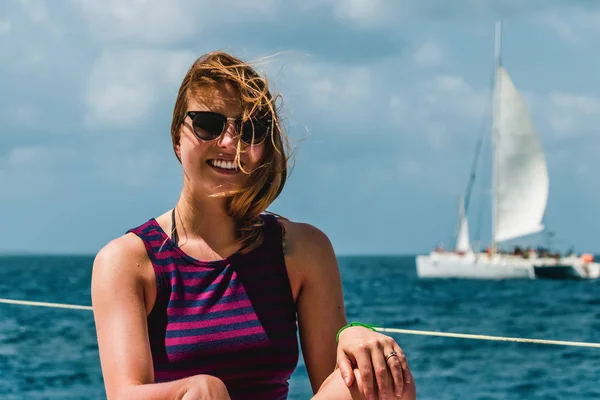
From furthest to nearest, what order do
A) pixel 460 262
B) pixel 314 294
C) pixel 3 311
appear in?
pixel 460 262, pixel 3 311, pixel 314 294

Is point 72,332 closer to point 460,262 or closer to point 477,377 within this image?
point 477,377

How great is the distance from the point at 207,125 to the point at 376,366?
0.64 meters

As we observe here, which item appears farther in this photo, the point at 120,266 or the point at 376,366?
the point at 120,266

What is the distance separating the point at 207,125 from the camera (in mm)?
2021

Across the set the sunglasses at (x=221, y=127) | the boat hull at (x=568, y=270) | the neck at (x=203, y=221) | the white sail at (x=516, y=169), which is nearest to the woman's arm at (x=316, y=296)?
the neck at (x=203, y=221)

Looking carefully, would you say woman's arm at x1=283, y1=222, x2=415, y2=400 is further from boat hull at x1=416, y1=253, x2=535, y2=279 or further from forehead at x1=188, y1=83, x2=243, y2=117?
boat hull at x1=416, y1=253, x2=535, y2=279

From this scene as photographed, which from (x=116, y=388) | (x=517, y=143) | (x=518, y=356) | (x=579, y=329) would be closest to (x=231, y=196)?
(x=116, y=388)

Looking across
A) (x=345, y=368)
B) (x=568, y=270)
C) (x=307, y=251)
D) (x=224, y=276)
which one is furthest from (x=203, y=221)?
→ (x=568, y=270)

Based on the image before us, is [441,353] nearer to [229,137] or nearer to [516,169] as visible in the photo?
[229,137]

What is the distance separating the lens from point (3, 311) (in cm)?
2588

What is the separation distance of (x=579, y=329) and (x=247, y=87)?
23277mm

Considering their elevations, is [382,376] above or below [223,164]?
below

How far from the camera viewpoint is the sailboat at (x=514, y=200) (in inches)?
1806

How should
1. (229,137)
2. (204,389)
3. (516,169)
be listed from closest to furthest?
(204,389), (229,137), (516,169)
